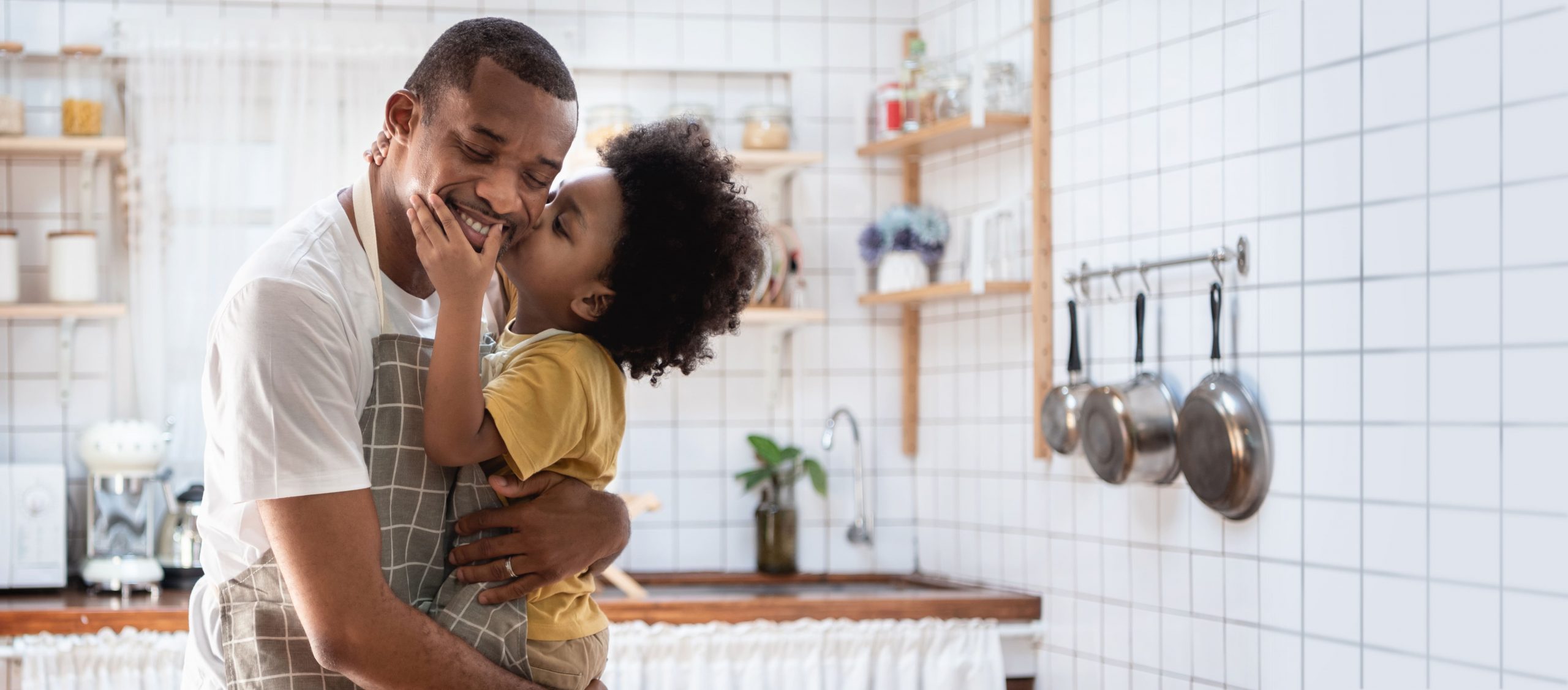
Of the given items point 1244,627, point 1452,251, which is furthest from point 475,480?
point 1244,627

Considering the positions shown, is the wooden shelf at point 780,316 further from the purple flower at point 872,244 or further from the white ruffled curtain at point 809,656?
the white ruffled curtain at point 809,656

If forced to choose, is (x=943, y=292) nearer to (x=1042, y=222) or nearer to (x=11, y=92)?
(x=1042, y=222)

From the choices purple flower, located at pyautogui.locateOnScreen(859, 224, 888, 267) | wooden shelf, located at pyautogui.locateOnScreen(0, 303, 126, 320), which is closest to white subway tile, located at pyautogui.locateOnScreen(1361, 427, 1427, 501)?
purple flower, located at pyautogui.locateOnScreen(859, 224, 888, 267)

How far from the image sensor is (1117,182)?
3.00 metres

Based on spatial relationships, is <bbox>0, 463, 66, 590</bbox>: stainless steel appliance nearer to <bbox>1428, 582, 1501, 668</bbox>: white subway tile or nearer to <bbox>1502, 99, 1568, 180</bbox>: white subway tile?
<bbox>1428, 582, 1501, 668</bbox>: white subway tile

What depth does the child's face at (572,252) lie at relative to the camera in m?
1.48

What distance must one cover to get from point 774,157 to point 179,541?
181 centimetres

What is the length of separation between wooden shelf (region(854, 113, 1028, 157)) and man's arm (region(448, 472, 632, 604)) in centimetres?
206

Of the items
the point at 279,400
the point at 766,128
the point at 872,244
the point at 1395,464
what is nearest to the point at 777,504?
the point at 872,244

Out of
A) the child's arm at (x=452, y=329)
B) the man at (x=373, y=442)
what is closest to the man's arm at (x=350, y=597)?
the man at (x=373, y=442)

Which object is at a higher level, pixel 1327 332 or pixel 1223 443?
pixel 1327 332

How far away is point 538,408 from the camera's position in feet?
4.52

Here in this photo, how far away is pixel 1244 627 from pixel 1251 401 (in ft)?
1.47

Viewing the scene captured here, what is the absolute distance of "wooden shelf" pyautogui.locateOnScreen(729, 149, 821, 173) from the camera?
3604 millimetres
